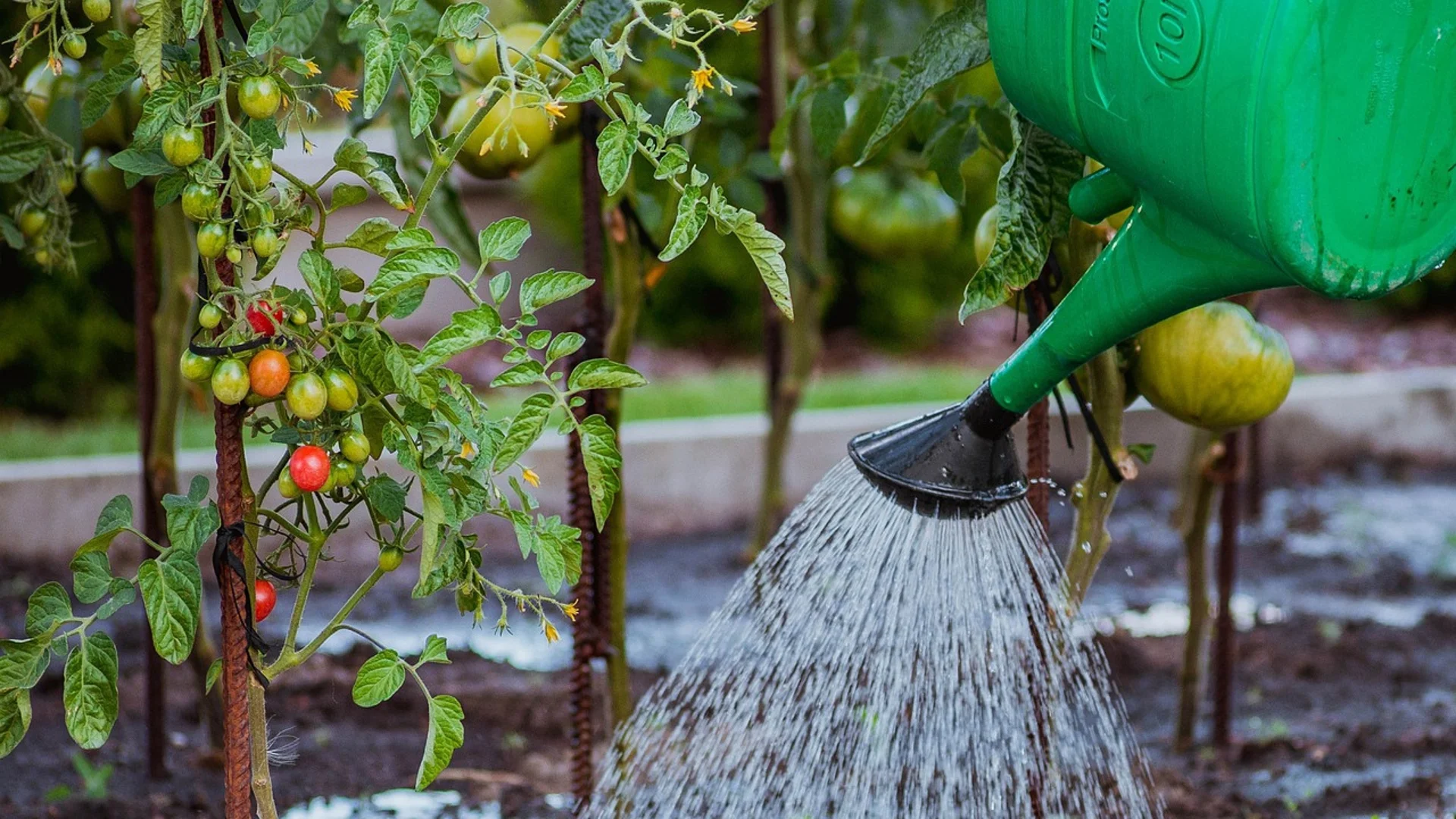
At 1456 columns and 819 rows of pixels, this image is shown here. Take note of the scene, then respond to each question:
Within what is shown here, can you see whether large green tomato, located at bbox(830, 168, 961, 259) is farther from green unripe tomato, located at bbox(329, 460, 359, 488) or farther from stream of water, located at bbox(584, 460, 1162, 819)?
green unripe tomato, located at bbox(329, 460, 359, 488)

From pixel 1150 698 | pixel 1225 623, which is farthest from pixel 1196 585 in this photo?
pixel 1150 698

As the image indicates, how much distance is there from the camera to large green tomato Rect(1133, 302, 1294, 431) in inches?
47.8

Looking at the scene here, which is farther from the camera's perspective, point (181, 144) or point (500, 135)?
point (500, 135)

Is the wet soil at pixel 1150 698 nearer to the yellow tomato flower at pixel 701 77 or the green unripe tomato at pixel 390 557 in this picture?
the green unripe tomato at pixel 390 557

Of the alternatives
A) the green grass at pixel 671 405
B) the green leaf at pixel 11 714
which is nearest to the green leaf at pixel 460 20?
the green leaf at pixel 11 714

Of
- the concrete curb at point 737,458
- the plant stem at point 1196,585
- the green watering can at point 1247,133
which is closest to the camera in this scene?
the green watering can at point 1247,133

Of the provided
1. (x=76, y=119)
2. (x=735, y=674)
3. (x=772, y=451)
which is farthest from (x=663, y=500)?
(x=76, y=119)

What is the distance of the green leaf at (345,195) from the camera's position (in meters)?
1.02

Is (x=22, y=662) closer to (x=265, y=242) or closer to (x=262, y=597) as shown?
(x=262, y=597)

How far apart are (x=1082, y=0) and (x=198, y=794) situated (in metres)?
1.49

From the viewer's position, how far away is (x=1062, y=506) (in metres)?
3.41

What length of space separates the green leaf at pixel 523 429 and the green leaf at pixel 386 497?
9 cm

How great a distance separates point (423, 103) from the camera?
3.07 feet

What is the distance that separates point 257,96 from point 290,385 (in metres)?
0.20
